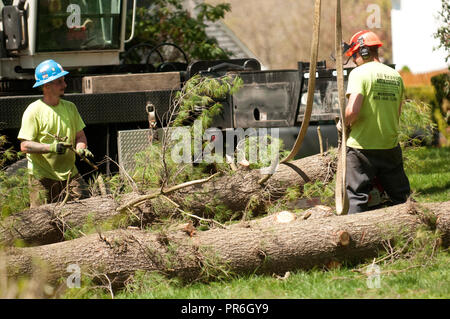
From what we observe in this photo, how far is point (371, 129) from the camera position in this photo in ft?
22.3

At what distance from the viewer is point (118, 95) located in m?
9.40

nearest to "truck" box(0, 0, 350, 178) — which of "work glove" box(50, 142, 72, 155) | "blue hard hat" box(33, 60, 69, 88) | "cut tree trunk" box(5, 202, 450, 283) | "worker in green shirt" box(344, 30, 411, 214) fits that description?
"blue hard hat" box(33, 60, 69, 88)

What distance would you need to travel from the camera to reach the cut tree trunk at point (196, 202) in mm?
6605

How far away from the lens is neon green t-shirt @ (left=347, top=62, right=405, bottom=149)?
22.1 ft

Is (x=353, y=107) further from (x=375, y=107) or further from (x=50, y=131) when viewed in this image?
(x=50, y=131)

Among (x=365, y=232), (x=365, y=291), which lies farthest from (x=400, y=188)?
(x=365, y=291)

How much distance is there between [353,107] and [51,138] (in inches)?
113

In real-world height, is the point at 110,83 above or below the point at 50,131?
above

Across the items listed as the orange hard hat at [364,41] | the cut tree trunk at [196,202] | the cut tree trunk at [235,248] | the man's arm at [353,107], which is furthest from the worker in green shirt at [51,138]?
the orange hard hat at [364,41]

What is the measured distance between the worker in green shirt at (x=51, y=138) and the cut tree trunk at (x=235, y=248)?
1663 millimetres

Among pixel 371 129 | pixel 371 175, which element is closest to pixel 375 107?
pixel 371 129

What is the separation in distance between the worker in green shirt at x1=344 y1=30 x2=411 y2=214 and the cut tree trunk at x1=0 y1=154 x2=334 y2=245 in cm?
103

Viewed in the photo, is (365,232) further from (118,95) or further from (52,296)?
(118,95)

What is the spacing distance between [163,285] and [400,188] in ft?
8.04
